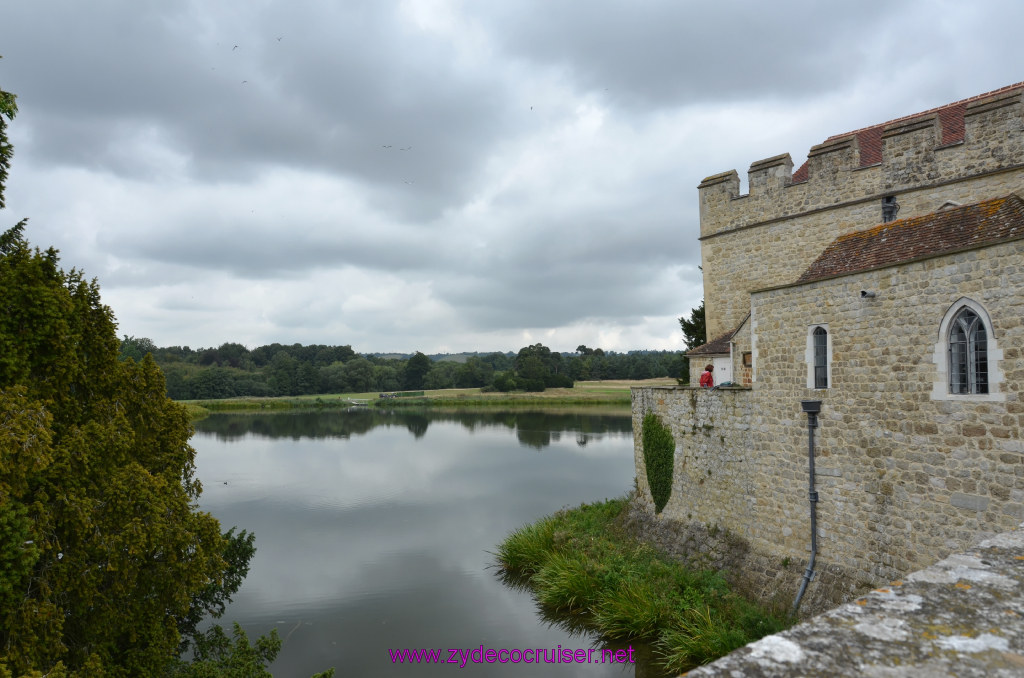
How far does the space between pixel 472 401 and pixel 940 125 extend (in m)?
63.7

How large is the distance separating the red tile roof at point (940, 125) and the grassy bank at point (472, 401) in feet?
163

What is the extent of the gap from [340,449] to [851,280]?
33394mm

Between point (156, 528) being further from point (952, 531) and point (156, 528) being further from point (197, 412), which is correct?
point (197, 412)

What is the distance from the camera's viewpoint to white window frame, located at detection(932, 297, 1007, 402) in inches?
253

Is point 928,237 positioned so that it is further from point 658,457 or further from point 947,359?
point 658,457

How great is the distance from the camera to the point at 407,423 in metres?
53.0

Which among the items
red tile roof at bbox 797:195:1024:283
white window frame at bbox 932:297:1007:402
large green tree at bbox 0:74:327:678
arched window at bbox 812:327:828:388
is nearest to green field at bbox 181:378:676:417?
red tile roof at bbox 797:195:1024:283

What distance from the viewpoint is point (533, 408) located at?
6475 centimetres

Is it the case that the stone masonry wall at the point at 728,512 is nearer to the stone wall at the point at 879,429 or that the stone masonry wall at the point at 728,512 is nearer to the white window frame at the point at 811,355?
the stone wall at the point at 879,429

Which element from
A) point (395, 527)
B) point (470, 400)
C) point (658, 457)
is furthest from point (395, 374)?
point (658, 457)

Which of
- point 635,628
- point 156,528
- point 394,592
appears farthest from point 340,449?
point 156,528

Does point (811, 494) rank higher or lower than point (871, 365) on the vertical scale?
lower

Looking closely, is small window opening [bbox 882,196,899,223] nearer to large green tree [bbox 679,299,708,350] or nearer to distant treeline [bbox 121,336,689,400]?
large green tree [bbox 679,299,708,350]

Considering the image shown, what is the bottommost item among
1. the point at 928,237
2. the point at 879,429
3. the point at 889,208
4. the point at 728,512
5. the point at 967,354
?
the point at 728,512
